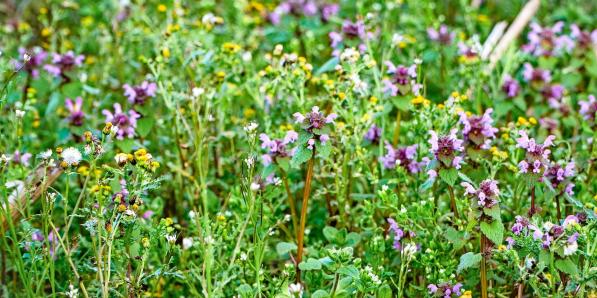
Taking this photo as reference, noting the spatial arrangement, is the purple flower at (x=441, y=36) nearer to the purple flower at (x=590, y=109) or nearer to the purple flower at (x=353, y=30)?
the purple flower at (x=353, y=30)

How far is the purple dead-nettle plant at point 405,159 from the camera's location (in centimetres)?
270

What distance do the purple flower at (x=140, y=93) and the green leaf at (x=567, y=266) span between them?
5.39ft

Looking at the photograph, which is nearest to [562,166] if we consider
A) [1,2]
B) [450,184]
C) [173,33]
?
[450,184]

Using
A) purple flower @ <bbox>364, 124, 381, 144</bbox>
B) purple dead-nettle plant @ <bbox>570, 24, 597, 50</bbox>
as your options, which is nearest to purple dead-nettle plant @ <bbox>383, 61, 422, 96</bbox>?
purple flower @ <bbox>364, 124, 381, 144</bbox>

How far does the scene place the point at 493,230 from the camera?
2.13 m

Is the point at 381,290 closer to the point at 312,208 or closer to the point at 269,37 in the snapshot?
the point at 312,208

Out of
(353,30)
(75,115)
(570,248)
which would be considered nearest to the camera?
(570,248)

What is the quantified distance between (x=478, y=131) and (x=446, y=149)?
0.27 metres

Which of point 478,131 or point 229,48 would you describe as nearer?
point 478,131

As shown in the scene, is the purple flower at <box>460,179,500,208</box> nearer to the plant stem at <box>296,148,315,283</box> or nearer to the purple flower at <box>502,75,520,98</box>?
the plant stem at <box>296,148,315,283</box>

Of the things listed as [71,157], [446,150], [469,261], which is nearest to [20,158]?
[71,157]

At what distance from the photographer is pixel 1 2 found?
539 centimetres

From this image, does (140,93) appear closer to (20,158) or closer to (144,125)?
(144,125)

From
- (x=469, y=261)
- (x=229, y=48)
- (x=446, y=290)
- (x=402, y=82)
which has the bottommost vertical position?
(x=446, y=290)
